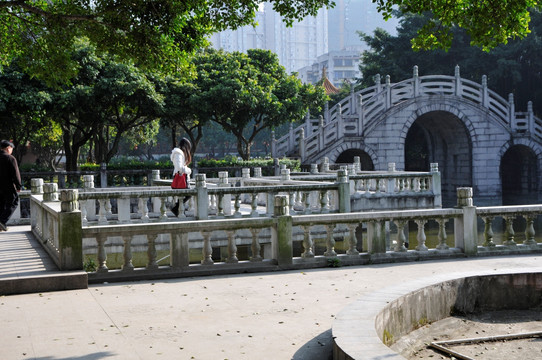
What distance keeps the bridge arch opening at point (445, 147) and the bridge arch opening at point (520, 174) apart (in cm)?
270

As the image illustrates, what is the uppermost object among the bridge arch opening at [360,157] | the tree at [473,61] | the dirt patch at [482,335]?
the tree at [473,61]

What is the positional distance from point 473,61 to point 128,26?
1492 inches

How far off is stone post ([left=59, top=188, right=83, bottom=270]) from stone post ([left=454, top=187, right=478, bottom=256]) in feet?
18.7

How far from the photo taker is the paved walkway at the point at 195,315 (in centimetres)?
541

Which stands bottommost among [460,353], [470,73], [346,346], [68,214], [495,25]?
[460,353]

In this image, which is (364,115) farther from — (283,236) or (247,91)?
(283,236)

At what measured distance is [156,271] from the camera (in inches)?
343

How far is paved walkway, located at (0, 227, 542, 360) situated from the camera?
17.8 feet

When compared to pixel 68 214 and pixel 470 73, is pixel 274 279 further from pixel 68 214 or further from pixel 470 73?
pixel 470 73

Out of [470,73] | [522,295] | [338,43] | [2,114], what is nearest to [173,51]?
[522,295]

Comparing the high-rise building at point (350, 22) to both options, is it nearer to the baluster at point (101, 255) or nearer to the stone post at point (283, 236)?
Answer: the stone post at point (283, 236)

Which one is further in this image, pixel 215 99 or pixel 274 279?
pixel 215 99

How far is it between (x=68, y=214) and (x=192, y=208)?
22.5 feet

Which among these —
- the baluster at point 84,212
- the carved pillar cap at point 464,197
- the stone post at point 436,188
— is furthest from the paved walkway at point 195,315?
the stone post at point 436,188
